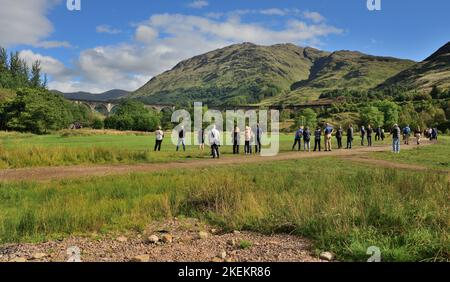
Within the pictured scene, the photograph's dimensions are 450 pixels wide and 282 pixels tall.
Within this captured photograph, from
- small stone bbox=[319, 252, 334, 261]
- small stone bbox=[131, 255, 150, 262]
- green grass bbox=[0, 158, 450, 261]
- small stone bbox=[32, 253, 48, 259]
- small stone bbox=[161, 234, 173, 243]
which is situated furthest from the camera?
small stone bbox=[161, 234, 173, 243]

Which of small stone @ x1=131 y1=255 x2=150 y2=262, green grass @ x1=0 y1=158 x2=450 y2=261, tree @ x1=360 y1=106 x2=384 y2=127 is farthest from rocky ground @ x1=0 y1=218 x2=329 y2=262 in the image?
tree @ x1=360 y1=106 x2=384 y2=127

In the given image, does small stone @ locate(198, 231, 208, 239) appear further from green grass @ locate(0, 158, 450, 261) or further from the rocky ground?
green grass @ locate(0, 158, 450, 261)

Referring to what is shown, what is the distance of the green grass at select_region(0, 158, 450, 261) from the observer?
789cm

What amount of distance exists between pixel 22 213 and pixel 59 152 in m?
14.3

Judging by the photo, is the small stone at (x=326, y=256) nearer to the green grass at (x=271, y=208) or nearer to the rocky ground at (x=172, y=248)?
the rocky ground at (x=172, y=248)

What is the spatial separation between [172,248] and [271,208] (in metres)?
3.31

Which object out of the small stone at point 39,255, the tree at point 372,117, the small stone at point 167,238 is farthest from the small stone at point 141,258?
the tree at point 372,117

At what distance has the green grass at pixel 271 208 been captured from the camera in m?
7.89

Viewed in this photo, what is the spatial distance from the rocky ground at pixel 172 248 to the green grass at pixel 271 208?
0.56m

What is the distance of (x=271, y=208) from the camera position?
1048cm

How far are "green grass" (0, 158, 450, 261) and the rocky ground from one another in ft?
1.84

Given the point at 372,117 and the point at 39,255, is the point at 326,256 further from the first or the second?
the point at 372,117
